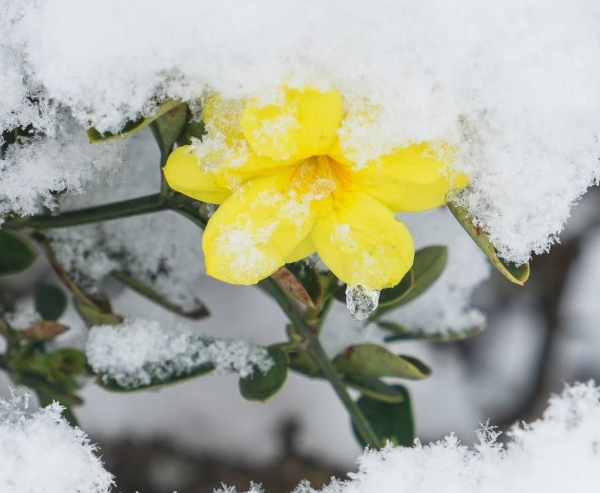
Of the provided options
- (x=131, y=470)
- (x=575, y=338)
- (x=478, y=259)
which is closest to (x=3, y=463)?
(x=478, y=259)

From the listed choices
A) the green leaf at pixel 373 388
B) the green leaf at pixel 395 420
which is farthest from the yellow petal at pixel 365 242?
the green leaf at pixel 395 420

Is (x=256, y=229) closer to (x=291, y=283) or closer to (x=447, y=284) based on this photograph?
(x=291, y=283)

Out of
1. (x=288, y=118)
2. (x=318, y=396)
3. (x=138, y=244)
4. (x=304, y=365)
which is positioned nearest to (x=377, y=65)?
(x=288, y=118)

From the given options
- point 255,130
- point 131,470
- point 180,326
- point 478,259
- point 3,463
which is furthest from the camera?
point 131,470

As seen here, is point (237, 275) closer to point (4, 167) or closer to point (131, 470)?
point (4, 167)

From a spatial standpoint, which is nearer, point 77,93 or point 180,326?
point 77,93
